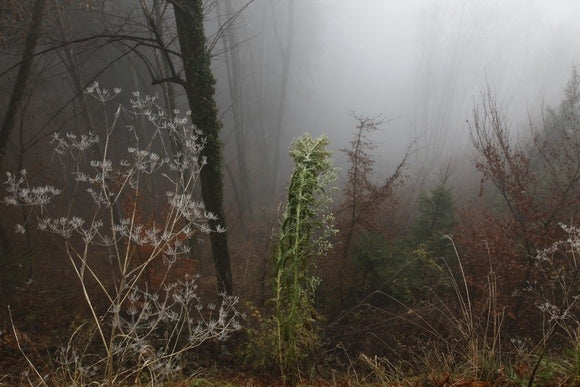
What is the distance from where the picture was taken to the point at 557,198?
6816 mm

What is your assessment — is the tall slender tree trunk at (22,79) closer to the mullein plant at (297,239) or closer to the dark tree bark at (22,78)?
the dark tree bark at (22,78)

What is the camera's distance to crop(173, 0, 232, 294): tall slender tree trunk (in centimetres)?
455

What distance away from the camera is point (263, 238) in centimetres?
1237

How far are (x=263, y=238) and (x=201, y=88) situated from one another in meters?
8.16

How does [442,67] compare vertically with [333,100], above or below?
below

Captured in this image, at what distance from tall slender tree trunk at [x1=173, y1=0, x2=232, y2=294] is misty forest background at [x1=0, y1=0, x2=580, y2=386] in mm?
25

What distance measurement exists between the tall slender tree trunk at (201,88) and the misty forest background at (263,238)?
2 cm

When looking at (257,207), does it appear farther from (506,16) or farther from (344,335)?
(506,16)

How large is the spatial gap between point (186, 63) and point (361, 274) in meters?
5.67

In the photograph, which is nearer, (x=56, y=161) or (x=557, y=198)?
(x=557, y=198)

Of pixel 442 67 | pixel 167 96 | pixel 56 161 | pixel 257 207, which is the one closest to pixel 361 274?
pixel 167 96

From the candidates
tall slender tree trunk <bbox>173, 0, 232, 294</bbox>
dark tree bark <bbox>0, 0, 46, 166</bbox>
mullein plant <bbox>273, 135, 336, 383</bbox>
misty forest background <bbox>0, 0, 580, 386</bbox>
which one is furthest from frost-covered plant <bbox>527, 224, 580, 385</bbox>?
dark tree bark <bbox>0, 0, 46, 166</bbox>

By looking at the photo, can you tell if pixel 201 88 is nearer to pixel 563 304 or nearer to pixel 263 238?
pixel 563 304

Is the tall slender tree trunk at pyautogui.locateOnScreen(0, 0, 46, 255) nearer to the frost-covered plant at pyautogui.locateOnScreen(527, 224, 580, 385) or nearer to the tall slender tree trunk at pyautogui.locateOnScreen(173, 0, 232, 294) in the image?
the tall slender tree trunk at pyautogui.locateOnScreen(173, 0, 232, 294)
